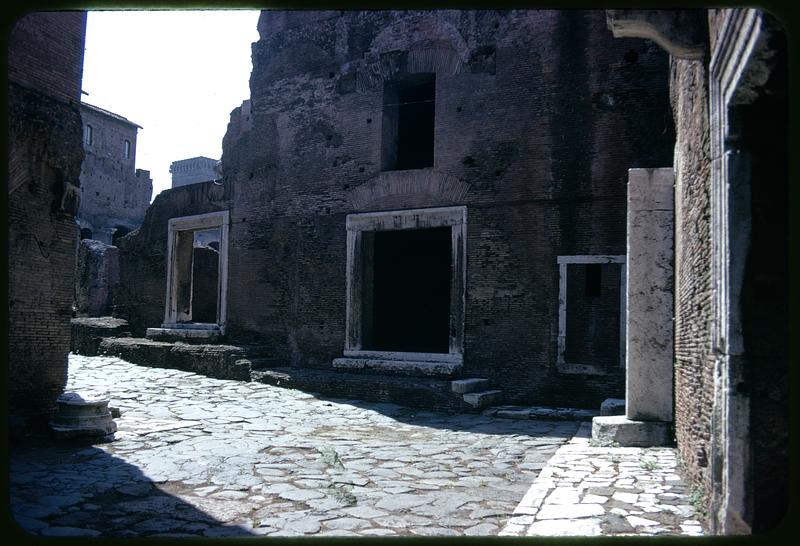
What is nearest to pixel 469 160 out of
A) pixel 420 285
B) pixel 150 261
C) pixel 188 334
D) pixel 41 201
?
pixel 420 285

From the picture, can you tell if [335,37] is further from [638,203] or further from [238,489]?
[238,489]

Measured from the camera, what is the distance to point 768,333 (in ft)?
10.9

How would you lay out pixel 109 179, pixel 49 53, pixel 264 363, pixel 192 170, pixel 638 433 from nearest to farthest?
1. pixel 638 433
2. pixel 49 53
3. pixel 264 363
4. pixel 109 179
5. pixel 192 170

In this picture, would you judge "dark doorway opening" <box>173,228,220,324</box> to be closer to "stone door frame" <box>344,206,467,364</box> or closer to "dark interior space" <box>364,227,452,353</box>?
"dark interior space" <box>364,227,452,353</box>

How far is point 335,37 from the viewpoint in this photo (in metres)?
12.9

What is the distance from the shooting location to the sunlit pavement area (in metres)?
4.33

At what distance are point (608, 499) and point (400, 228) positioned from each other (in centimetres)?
771

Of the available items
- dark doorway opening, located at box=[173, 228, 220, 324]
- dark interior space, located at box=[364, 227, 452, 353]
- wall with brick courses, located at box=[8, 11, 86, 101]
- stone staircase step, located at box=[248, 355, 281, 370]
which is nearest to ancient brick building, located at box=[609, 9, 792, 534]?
wall with brick courses, located at box=[8, 11, 86, 101]

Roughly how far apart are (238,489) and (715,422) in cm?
343

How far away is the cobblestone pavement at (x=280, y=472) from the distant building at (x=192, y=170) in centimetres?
3309

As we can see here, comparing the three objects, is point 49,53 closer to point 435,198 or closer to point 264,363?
point 435,198

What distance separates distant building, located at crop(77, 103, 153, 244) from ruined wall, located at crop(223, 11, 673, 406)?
18.4 metres

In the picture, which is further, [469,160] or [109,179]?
[109,179]

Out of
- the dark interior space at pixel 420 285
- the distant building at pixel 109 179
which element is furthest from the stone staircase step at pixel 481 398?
the distant building at pixel 109 179
